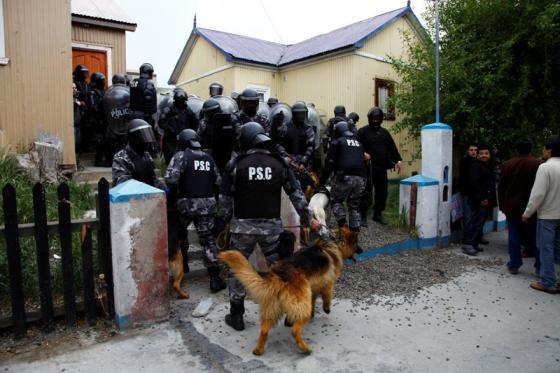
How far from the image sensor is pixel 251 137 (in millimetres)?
4012

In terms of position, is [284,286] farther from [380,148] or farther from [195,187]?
[380,148]

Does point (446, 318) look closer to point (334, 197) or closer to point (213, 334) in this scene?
point (213, 334)

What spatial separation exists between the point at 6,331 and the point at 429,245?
5917 millimetres

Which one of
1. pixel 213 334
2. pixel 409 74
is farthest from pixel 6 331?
pixel 409 74

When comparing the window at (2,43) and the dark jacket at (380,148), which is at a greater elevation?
the window at (2,43)

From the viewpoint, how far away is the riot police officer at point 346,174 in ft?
21.4

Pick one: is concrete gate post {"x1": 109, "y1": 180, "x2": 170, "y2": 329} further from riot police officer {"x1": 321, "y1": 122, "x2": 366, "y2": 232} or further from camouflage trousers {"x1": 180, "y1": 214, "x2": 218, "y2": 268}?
riot police officer {"x1": 321, "y1": 122, "x2": 366, "y2": 232}

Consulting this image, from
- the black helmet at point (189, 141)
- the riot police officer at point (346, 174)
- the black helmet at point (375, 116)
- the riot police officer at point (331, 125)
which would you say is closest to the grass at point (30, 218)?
the black helmet at point (189, 141)

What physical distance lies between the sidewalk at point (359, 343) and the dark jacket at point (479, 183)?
7.19ft

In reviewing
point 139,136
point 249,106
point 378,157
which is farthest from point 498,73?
point 139,136

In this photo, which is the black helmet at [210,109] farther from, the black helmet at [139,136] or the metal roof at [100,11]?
the metal roof at [100,11]

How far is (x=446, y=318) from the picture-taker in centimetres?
438

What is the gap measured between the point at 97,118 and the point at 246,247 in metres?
5.97

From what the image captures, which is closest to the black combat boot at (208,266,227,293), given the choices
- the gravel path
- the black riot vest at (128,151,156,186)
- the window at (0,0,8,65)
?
the black riot vest at (128,151,156,186)
